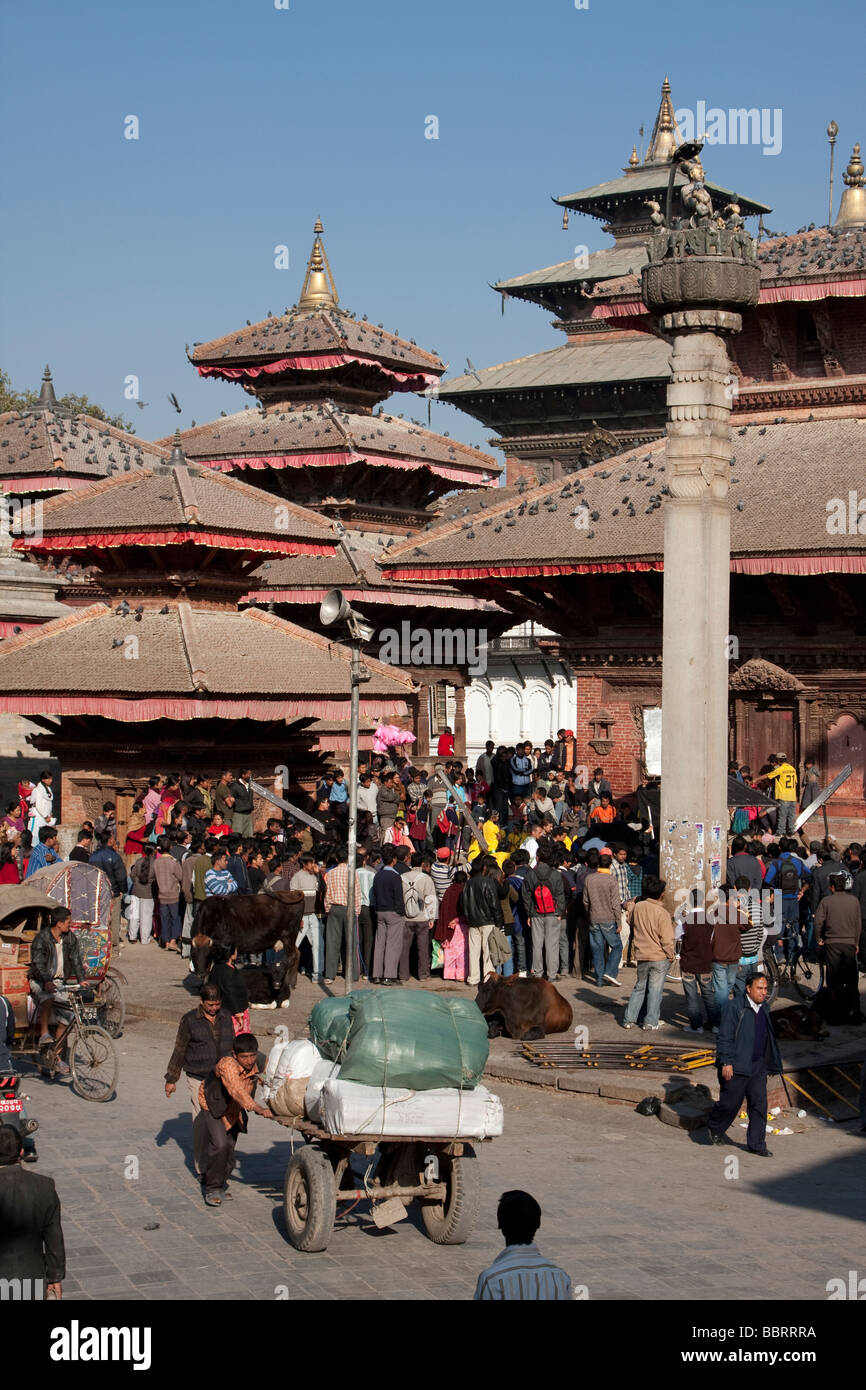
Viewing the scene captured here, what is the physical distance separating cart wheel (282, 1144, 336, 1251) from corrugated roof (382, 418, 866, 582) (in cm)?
1640

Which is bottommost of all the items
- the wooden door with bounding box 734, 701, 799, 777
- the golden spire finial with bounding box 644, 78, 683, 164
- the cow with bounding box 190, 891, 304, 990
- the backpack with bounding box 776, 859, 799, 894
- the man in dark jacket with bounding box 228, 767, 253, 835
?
the cow with bounding box 190, 891, 304, 990

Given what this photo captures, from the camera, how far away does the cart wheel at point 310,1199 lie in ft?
33.3

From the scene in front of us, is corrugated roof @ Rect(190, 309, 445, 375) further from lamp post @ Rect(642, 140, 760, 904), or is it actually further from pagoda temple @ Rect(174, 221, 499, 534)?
lamp post @ Rect(642, 140, 760, 904)

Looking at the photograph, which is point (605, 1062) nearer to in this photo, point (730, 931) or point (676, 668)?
point (730, 931)

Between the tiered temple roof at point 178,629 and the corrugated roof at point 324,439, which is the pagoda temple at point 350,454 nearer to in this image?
the corrugated roof at point 324,439

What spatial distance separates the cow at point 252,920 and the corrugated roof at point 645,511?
34.2ft

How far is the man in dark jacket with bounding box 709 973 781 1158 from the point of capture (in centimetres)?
1312

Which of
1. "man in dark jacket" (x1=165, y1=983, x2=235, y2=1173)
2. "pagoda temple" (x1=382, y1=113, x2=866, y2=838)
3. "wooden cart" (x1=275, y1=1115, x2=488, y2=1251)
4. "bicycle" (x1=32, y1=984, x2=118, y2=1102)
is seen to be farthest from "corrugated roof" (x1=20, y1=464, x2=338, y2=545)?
"wooden cart" (x1=275, y1=1115, x2=488, y2=1251)

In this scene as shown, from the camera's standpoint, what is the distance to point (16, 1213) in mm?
7918

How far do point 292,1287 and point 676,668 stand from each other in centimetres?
1005

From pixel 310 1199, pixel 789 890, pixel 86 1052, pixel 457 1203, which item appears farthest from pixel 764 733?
pixel 310 1199

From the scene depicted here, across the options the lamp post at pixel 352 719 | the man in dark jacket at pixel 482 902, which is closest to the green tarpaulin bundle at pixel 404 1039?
the lamp post at pixel 352 719

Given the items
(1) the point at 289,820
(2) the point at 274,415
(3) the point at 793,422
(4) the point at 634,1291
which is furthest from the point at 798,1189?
(2) the point at 274,415

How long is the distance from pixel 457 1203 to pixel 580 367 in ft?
137
